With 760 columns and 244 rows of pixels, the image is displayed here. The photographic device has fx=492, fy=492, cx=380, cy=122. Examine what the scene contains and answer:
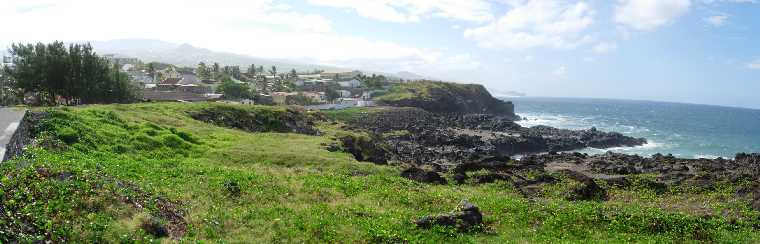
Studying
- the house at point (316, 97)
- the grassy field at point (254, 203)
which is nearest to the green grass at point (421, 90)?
the house at point (316, 97)

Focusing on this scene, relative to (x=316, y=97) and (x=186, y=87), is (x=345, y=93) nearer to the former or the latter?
(x=316, y=97)

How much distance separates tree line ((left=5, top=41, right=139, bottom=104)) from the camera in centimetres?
5241

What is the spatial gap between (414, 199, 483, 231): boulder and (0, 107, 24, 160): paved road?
47.7 feet

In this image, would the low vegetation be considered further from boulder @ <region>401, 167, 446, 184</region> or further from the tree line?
boulder @ <region>401, 167, 446, 184</region>

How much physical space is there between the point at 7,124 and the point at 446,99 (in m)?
138

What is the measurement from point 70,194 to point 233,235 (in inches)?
191

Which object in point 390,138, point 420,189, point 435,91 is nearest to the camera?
point 420,189

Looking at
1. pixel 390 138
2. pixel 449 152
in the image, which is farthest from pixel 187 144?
pixel 390 138

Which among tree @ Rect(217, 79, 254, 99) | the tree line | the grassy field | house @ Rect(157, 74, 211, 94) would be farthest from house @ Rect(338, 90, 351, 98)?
the grassy field

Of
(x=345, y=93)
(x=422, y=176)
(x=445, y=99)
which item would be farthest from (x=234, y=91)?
(x=422, y=176)

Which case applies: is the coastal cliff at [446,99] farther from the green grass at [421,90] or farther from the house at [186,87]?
the house at [186,87]

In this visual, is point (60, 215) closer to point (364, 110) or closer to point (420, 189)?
point (420, 189)

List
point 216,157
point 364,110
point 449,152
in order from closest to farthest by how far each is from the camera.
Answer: point 216,157, point 449,152, point 364,110

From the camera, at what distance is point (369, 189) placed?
24484 mm
